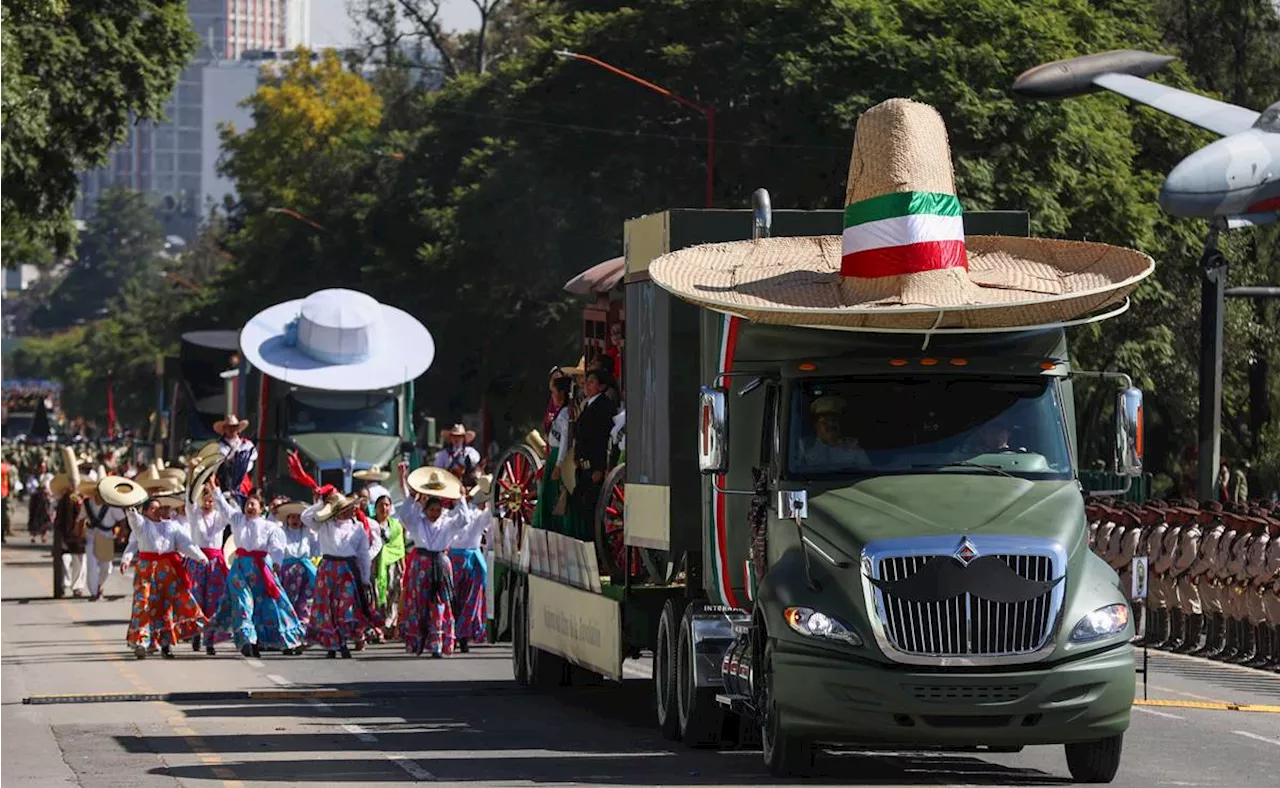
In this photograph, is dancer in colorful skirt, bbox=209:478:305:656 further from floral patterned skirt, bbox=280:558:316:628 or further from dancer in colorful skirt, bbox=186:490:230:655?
floral patterned skirt, bbox=280:558:316:628

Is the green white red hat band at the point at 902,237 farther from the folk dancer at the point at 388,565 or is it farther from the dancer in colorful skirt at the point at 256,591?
the folk dancer at the point at 388,565

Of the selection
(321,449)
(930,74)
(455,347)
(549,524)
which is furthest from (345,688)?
(455,347)

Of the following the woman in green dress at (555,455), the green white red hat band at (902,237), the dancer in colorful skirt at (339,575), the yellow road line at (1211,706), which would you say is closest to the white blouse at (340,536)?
the dancer in colorful skirt at (339,575)

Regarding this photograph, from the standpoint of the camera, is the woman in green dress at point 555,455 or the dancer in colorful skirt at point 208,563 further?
the dancer in colorful skirt at point 208,563

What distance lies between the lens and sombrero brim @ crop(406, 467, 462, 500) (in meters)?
26.2

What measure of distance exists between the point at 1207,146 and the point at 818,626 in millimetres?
26661

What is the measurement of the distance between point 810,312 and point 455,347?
159 ft

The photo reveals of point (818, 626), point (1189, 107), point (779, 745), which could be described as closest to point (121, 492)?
point (779, 745)

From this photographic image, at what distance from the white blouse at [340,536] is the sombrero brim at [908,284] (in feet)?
35.9

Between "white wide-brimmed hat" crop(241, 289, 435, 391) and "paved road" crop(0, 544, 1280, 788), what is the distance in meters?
10.4

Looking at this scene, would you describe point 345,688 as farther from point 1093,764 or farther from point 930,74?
point 930,74

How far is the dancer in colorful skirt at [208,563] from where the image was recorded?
26.8m

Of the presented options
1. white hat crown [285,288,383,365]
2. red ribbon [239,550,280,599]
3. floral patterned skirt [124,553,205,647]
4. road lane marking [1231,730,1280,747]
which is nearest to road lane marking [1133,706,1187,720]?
road lane marking [1231,730,1280,747]

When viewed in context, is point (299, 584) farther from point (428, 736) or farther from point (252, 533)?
point (428, 736)
